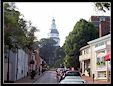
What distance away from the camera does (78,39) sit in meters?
51.5

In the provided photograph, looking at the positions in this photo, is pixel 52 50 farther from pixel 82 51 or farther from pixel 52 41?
pixel 82 51

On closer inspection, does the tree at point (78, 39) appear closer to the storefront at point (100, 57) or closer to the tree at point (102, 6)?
the storefront at point (100, 57)

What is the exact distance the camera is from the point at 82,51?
50.9 metres

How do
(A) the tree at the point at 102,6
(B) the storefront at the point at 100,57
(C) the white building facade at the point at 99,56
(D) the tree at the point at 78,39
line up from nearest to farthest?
(A) the tree at the point at 102,6
(C) the white building facade at the point at 99,56
(B) the storefront at the point at 100,57
(D) the tree at the point at 78,39

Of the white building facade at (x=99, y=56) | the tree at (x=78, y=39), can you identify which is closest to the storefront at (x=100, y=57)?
the white building facade at (x=99, y=56)

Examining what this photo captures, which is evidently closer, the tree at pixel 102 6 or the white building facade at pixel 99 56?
the tree at pixel 102 6

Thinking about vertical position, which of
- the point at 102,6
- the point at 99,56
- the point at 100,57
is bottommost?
the point at 100,57

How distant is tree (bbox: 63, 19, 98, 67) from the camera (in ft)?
166

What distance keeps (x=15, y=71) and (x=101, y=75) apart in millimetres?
11515

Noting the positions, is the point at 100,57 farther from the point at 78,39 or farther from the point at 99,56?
the point at 78,39

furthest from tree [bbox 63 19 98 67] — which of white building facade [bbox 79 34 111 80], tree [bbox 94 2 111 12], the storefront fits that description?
tree [bbox 94 2 111 12]

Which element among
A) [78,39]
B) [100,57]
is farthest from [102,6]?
[78,39]

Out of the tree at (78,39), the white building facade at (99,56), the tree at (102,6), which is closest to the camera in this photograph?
the tree at (102,6)

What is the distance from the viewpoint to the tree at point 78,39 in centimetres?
5072
